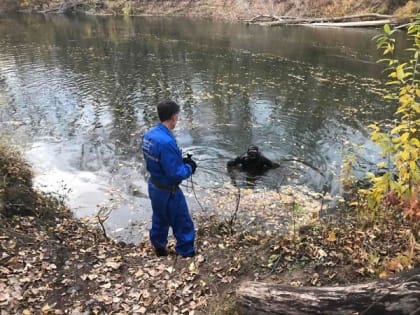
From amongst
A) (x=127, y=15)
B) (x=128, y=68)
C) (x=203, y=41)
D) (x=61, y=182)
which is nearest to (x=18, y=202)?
(x=61, y=182)

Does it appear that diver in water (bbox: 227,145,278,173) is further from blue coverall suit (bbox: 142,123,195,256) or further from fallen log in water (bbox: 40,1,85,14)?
fallen log in water (bbox: 40,1,85,14)

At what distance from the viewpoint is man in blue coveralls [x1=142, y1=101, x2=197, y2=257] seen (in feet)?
17.9

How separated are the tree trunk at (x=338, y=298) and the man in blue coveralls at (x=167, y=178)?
73.3 inches

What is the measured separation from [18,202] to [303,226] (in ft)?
16.1

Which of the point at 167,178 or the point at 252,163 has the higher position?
the point at 167,178

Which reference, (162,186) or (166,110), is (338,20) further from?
(162,186)

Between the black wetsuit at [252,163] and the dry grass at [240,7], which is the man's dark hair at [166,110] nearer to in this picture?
the black wetsuit at [252,163]

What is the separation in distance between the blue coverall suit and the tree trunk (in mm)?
1859

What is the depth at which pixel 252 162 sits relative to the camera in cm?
1048

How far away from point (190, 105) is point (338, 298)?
13.1 m

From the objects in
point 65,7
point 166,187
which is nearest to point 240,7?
point 65,7

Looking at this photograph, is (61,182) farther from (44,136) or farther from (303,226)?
(303,226)

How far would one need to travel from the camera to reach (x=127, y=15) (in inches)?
1806

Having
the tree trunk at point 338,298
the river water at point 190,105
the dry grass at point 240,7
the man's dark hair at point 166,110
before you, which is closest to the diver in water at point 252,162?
the river water at point 190,105
